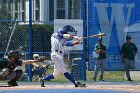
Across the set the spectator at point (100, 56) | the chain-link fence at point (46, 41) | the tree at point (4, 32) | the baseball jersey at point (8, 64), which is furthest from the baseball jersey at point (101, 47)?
the baseball jersey at point (8, 64)

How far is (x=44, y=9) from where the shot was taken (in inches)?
1065

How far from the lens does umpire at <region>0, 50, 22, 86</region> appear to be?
13.7 metres

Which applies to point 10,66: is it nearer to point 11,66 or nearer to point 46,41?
point 11,66

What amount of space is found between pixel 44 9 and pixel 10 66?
527 inches

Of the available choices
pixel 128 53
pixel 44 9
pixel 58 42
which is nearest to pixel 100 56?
pixel 128 53

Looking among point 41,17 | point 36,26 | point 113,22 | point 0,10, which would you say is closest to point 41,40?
point 36,26

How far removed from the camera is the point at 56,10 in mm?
26344

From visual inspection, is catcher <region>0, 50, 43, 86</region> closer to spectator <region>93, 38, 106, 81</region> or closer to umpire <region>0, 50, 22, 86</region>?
umpire <region>0, 50, 22, 86</region>

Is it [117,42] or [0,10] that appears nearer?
→ [117,42]

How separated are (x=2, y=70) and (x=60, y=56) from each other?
6.41 feet

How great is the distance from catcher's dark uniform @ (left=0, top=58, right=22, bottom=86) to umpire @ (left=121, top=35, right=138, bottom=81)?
245 inches

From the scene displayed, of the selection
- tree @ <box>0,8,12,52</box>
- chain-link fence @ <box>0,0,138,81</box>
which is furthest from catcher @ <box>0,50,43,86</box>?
tree @ <box>0,8,12,52</box>

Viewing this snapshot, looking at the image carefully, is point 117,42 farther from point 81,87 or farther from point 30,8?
point 81,87

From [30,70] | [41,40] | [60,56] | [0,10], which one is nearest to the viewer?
[60,56]
